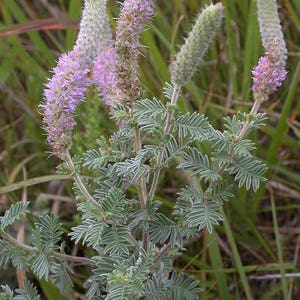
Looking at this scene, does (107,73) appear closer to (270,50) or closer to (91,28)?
(91,28)

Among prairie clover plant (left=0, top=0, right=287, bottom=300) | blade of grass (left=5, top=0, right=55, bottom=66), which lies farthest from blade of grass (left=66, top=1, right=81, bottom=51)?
prairie clover plant (left=0, top=0, right=287, bottom=300)

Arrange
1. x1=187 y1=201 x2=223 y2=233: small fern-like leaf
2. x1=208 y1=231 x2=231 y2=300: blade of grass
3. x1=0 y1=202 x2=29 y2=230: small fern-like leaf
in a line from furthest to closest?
1. x1=208 y1=231 x2=231 y2=300: blade of grass
2. x1=0 y1=202 x2=29 y2=230: small fern-like leaf
3. x1=187 y1=201 x2=223 y2=233: small fern-like leaf

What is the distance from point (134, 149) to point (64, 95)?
1.00 ft

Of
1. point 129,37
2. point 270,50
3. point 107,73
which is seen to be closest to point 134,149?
point 107,73

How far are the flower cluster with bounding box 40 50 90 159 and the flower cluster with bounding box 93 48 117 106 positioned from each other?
15 cm

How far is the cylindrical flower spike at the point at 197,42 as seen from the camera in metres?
1.34

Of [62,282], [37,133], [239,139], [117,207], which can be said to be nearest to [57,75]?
[117,207]

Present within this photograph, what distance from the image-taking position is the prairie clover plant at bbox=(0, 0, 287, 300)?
145cm

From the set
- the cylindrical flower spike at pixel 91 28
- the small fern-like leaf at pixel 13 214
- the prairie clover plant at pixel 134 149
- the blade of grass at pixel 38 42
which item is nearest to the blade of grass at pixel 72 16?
the blade of grass at pixel 38 42

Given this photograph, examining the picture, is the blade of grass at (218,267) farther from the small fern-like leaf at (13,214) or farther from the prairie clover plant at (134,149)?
the small fern-like leaf at (13,214)

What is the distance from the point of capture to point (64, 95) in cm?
146

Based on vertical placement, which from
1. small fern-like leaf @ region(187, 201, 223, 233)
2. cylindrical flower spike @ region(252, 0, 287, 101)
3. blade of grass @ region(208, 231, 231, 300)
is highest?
cylindrical flower spike @ region(252, 0, 287, 101)

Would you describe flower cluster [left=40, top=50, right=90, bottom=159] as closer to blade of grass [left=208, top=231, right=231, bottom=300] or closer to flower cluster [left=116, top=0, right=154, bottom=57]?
flower cluster [left=116, top=0, right=154, bottom=57]

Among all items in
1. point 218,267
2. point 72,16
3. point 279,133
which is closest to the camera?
point 218,267
